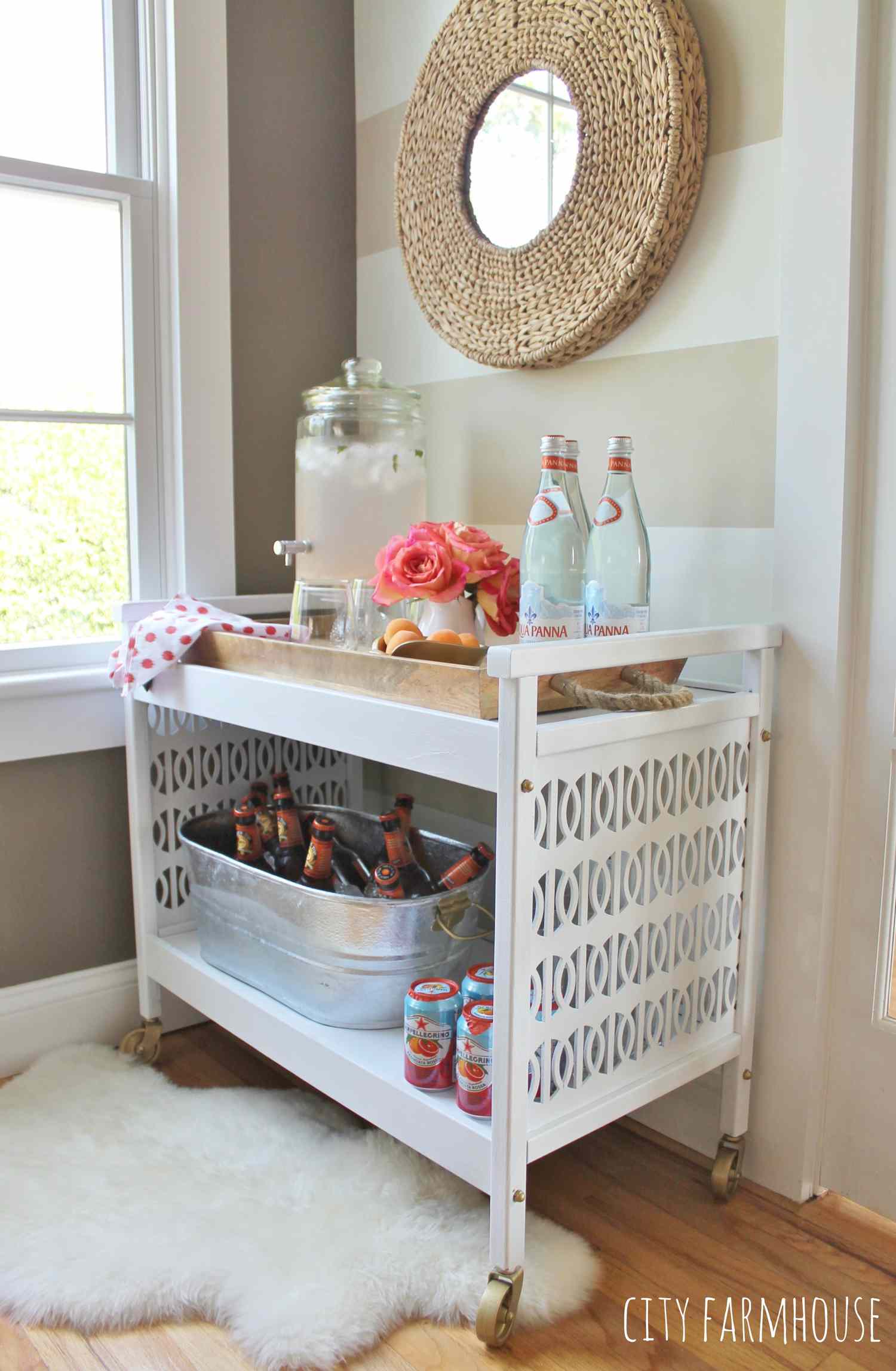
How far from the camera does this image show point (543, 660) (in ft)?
3.67

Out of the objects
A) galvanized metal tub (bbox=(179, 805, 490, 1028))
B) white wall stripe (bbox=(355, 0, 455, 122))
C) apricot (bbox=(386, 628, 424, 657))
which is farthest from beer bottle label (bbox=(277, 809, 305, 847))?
white wall stripe (bbox=(355, 0, 455, 122))

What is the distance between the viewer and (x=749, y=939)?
1457mm

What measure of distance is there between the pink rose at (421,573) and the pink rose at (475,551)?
0.04 ft

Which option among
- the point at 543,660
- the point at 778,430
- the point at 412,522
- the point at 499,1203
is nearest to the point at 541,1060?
the point at 499,1203

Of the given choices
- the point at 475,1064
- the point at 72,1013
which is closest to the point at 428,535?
the point at 475,1064

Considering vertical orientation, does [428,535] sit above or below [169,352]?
below

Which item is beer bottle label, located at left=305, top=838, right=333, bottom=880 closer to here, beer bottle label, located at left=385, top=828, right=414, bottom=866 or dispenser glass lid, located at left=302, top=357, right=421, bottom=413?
beer bottle label, located at left=385, top=828, right=414, bottom=866

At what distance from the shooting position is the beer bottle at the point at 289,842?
171cm

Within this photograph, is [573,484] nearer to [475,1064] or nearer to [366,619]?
[366,619]

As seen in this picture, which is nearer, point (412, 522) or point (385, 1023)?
point (385, 1023)

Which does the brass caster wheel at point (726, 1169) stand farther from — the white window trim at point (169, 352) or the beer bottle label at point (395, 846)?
the white window trim at point (169, 352)

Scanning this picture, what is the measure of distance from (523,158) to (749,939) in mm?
1175

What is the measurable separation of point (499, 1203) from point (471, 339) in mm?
1262

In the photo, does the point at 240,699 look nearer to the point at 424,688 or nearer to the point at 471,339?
the point at 424,688
